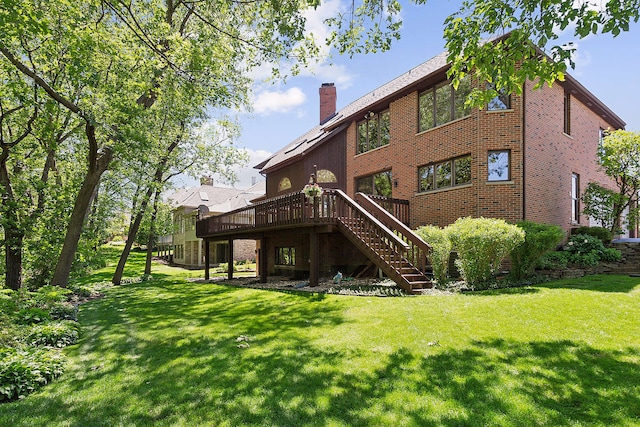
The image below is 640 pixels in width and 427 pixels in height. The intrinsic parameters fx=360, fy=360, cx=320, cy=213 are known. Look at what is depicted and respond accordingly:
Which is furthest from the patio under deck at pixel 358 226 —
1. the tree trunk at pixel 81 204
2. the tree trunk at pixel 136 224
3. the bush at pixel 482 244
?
the tree trunk at pixel 136 224

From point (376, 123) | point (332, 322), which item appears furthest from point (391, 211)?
point (332, 322)

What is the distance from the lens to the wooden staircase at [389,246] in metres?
9.34

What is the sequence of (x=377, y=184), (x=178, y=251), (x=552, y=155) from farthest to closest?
1. (x=178, y=251)
2. (x=377, y=184)
3. (x=552, y=155)

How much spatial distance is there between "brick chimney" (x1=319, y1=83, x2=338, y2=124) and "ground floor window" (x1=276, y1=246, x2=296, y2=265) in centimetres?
993

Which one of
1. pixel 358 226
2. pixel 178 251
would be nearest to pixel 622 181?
pixel 358 226

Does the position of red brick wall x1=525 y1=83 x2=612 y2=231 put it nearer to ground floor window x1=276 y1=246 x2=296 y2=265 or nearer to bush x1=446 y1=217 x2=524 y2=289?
bush x1=446 y1=217 x2=524 y2=289

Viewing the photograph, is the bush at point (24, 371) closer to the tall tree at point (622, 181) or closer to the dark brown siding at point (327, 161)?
the dark brown siding at point (327, 161)

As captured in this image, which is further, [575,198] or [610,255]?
[575,198]

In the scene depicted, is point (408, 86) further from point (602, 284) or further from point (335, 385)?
point (335, 385)

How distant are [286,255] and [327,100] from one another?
462 inches

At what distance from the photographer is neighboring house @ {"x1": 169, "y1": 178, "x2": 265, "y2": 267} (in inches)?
1336

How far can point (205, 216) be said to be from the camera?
3262cm

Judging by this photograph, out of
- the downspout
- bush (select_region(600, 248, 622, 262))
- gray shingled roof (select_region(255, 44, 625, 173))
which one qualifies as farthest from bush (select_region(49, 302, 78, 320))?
bush (select_region(600, 248, 622, 262))

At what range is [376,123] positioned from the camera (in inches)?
656
